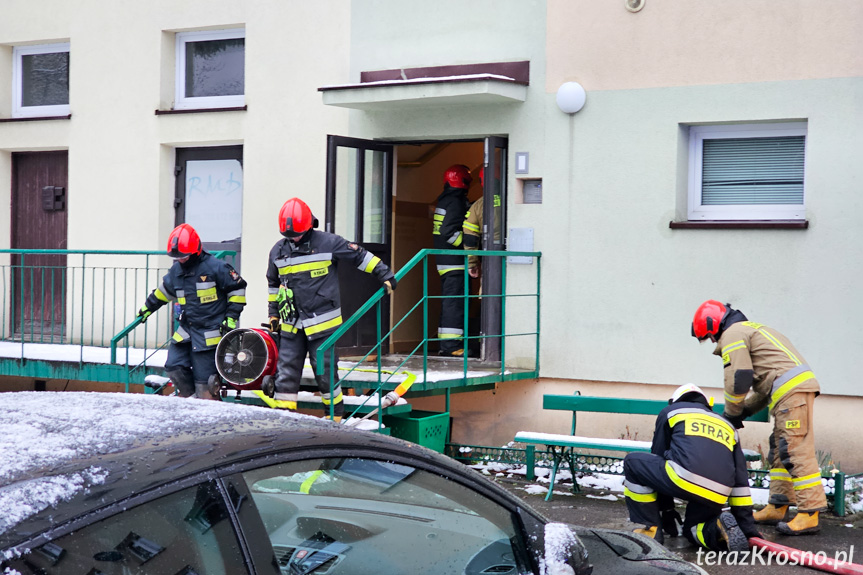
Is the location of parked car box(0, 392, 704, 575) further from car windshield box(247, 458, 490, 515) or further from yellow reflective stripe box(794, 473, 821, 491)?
yellow reflective stripe box(794, 473, 821, 491)

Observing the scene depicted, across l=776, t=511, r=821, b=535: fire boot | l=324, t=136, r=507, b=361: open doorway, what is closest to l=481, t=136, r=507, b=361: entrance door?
l=324, t=136, r=507, b=361: open doorway

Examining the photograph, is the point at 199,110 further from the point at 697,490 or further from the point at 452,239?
the point at 697,490

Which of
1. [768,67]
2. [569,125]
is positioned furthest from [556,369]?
[768,67]

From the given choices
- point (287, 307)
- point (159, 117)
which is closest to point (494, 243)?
point (287, 307)

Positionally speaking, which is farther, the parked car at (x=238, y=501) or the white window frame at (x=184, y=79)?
the white window frame at (x=184, y=79)

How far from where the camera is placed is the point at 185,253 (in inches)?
313

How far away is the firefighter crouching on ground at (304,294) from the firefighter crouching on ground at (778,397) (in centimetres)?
258

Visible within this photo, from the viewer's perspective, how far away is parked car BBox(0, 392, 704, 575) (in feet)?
6.66

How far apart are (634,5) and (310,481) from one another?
6.94 metres

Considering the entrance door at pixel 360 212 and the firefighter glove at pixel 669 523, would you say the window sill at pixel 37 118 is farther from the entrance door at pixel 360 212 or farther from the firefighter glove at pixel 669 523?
the firefighter glove at pixel 669 523

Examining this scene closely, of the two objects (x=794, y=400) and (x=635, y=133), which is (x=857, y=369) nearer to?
(x=794, y=400)

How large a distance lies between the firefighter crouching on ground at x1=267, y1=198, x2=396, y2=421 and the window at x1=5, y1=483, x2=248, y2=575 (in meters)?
5.23

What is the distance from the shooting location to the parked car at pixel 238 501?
79.9 inches

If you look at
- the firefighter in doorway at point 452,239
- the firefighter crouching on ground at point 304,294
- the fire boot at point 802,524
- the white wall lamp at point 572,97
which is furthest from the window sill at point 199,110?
the fire boot at point 802,524
